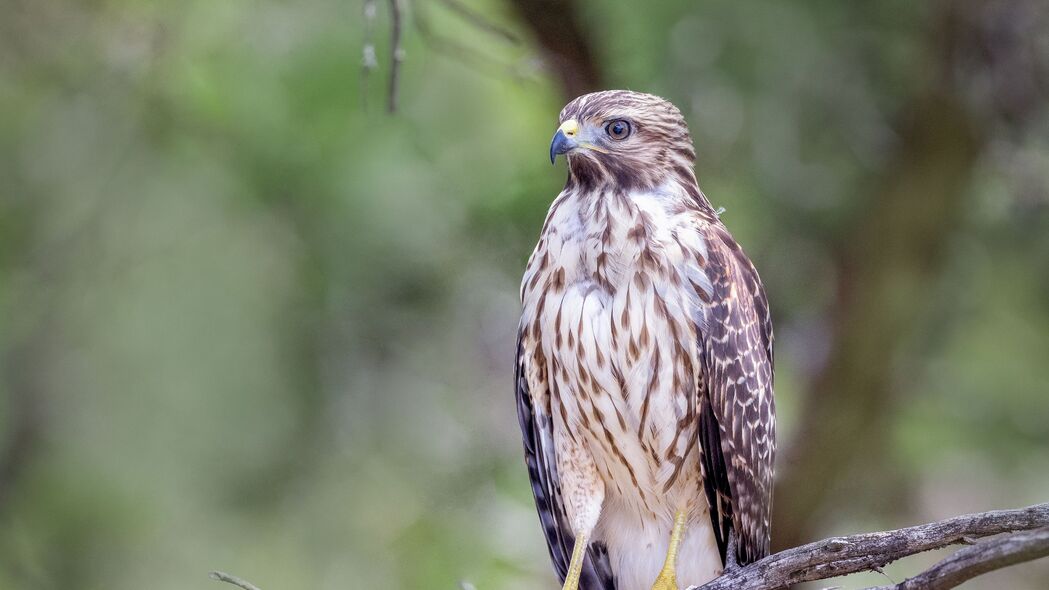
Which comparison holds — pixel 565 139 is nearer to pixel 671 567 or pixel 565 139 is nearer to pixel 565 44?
pixel 671 567

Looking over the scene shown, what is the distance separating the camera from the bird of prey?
3.96m

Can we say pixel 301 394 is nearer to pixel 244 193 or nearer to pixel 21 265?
pixel 244 193

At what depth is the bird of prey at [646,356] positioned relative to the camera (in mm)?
3965

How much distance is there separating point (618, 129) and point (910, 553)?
1561 millimetres

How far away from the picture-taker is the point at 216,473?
21.3ft

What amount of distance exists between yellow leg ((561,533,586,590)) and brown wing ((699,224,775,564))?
416mm

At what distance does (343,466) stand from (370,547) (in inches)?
17.9

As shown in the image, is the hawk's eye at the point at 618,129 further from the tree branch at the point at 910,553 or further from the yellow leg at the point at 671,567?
the tree branch at the point at 910,553

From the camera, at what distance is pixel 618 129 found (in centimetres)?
410

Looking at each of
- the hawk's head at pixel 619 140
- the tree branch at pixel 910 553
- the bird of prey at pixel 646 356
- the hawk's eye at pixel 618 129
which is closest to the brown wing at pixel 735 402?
the bird of prey at pixel 646 356

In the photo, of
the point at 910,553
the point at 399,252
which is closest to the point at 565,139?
the point at 910,553

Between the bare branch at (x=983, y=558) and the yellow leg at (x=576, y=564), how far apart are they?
4.26 ft

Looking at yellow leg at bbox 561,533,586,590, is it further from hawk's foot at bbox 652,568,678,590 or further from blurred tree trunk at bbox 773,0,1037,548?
blurred tree trunk at bbox 773,0,1037,548

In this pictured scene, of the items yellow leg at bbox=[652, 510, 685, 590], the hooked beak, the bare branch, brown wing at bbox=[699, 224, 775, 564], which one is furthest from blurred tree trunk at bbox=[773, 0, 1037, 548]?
the bare branch
